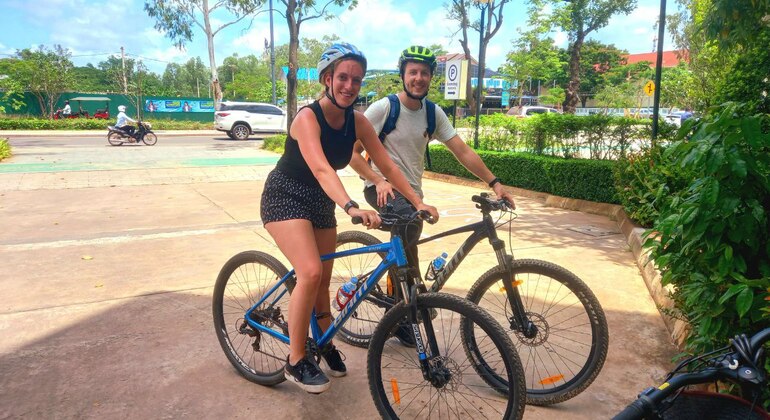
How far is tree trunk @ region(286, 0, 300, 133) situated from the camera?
58.8 ft

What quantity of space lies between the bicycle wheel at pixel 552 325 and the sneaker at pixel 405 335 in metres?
0.47

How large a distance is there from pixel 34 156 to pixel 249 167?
23.9ft

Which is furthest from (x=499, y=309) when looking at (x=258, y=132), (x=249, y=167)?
(x=258, y=132)

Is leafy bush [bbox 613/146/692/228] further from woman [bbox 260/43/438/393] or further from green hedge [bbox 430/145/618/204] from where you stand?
woman [bbox 260/43/438/393]

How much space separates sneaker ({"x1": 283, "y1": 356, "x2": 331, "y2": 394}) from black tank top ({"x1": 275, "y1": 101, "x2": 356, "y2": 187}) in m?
0.92

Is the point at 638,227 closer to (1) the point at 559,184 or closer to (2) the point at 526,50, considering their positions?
(1) the point at 559,184

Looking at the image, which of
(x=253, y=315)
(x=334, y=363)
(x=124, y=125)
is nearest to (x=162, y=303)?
(x=253, y=315)

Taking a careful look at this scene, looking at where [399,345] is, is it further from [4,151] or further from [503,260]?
[4,151]

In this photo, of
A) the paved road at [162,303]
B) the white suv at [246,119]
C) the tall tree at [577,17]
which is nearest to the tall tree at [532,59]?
the tall tree at [577,17]

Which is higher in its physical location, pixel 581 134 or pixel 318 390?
pixel 581 134

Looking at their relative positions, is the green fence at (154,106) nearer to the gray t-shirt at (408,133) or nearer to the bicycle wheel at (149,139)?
the bicycle wheel at (149,139)

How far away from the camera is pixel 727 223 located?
8.18 ft

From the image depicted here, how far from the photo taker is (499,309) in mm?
3375

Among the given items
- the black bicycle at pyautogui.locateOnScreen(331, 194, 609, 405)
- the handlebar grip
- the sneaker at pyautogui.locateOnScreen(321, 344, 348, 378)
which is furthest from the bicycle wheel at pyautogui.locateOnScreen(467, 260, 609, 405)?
the handlebar grip
